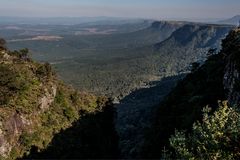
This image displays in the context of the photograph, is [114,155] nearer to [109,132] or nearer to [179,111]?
[109,132]

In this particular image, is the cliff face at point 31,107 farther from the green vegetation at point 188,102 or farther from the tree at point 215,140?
the tree at point 215,140

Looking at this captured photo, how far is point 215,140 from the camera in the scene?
1005 inches

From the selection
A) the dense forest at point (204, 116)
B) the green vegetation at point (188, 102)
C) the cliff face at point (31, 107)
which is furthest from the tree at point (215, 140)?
the green vegetation at point (188, 102)

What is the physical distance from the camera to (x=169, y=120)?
A: 83188 mm

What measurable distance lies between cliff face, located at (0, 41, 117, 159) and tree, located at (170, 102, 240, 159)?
32633 mm

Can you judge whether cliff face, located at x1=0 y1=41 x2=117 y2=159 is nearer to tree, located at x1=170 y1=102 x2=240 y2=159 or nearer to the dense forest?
the dense forest

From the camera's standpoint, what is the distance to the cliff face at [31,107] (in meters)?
58.8

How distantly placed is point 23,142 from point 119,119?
99.2 meters

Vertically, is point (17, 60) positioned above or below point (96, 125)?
above

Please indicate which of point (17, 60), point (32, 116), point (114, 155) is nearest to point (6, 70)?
point (32, 116)

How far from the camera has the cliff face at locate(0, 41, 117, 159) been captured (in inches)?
2315

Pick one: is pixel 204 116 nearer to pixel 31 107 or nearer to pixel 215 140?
pixel 215 140

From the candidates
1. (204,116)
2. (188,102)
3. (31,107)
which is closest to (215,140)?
(204,116)

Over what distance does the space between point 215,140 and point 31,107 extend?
142 feet
